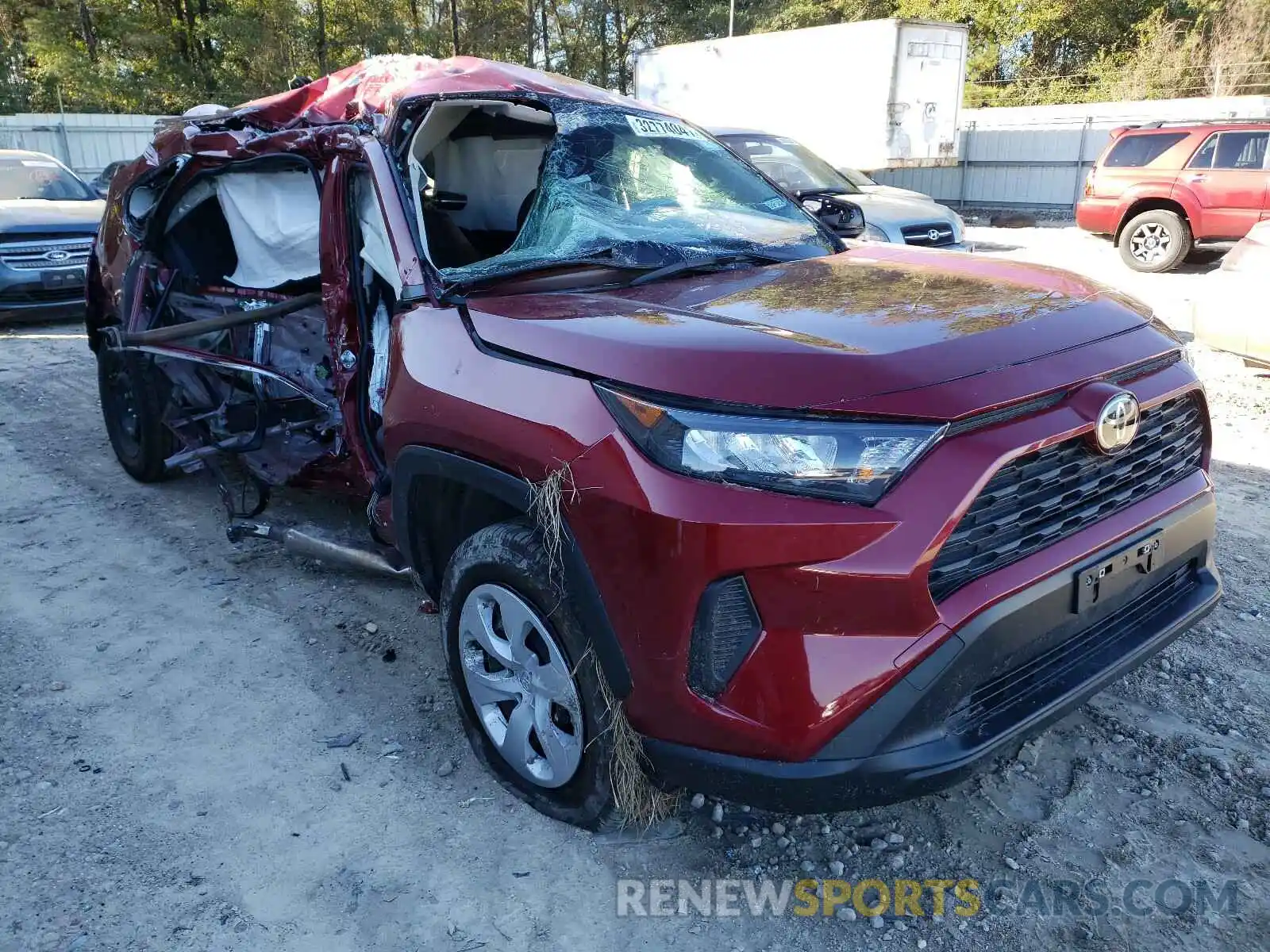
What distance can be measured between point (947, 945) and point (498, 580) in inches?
54.7

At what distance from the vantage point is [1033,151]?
21.3 m

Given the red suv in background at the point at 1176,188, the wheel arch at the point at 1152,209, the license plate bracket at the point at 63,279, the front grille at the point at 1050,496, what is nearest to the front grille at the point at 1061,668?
the front grille at the point at 1050,496

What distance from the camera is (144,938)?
2320 millimetres

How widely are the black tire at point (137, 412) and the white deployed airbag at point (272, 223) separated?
0.84 m

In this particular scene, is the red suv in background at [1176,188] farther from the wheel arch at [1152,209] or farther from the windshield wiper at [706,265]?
the windshield wiper at [706,265]

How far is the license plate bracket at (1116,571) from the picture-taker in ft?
7.44

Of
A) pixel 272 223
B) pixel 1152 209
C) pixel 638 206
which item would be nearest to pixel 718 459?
pixel 638 206

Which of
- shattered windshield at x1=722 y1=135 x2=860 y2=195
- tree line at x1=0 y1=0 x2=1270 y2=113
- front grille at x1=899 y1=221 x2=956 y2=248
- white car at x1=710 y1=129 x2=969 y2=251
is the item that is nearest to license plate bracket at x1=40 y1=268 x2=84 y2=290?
white car at x1=710 y1=129 x2=969 y2=251

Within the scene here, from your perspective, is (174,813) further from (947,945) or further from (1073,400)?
(1073,400)

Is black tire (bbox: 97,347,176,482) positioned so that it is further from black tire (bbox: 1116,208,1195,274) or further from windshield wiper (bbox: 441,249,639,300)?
black tire (bbox: 1116,208,1195,274)

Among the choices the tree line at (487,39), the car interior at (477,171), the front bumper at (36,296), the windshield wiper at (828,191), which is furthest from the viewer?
the tree line at (487,39)

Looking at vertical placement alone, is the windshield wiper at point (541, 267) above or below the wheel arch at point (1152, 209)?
→ above

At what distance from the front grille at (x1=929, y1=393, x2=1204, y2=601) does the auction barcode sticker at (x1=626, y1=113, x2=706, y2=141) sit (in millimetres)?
2124

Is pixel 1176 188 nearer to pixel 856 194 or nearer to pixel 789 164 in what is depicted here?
pixel 856 194
